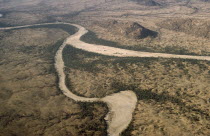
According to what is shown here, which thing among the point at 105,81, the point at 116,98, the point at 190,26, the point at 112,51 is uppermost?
the point at 190,26

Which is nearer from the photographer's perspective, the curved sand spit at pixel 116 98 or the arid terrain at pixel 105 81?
the arid terrain at pixel 105 81

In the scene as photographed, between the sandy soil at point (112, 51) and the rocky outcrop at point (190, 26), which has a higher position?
the rocky outcrop at point (190, 26)

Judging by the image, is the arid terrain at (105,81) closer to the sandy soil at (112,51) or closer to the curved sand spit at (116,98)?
the curved sand spit at (116,98)

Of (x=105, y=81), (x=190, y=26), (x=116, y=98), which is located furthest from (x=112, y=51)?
(x=190, y=26)

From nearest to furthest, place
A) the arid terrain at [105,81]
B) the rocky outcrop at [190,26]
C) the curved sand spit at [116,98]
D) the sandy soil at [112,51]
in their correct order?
the arid terrain at [105,81]
the curved sand spit at [116,98]
the sandy soil at [112,51]
the rocky outcrop at [190,26]

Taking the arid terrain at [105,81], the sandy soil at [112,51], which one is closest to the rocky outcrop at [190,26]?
the arid terrain at [105,81]

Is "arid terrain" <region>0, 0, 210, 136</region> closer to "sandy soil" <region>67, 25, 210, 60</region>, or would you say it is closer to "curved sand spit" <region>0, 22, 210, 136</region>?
"curved sand spit" <region>0, 22, 210, 136</region>

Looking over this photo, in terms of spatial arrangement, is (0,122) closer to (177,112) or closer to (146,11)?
(177,112)

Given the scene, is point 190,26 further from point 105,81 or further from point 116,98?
point 116,98

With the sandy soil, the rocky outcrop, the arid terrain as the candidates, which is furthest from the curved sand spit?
the rocky outcrop
